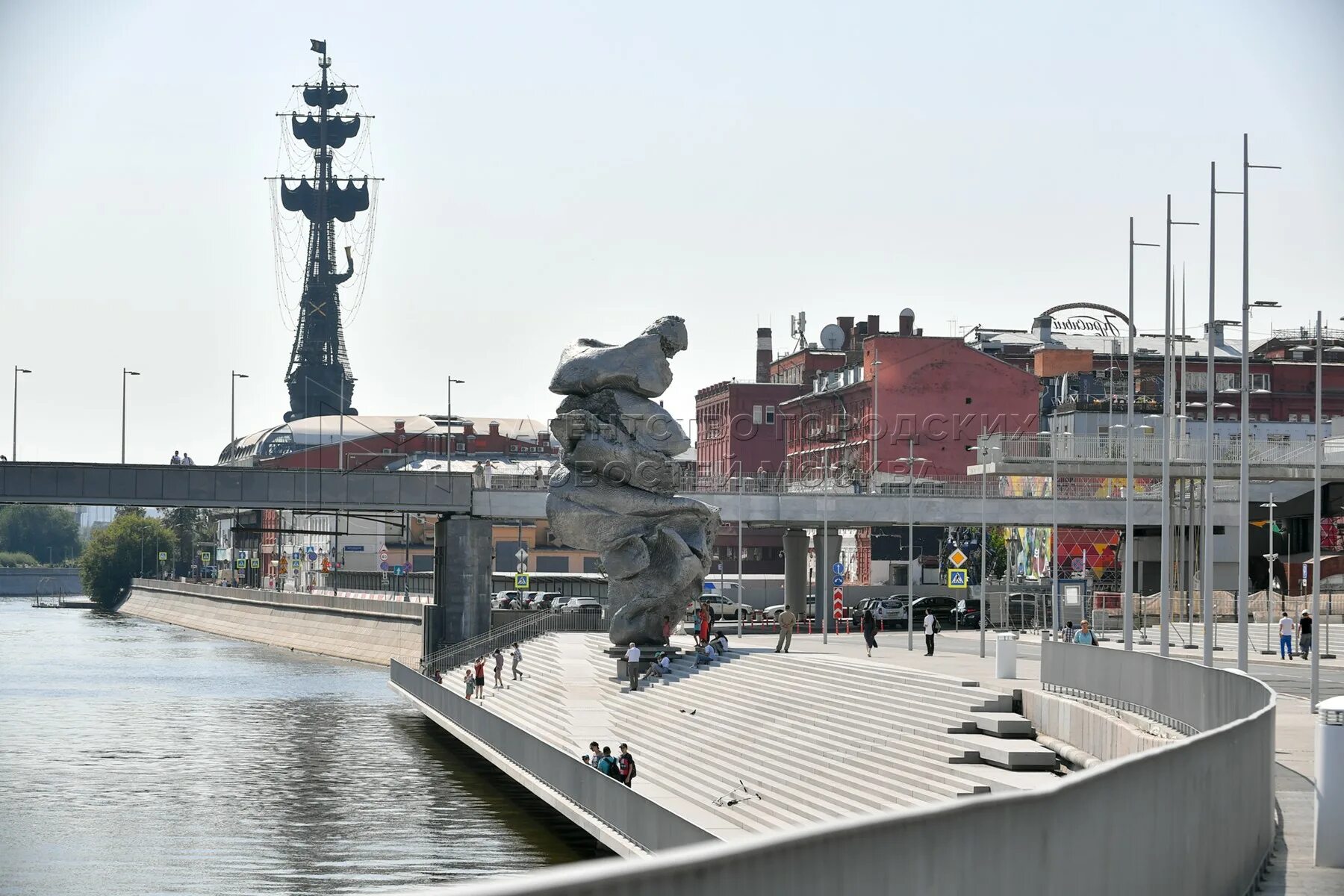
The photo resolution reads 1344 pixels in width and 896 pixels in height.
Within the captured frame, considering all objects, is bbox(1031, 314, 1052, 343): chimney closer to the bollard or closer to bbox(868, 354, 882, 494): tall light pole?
bbox(868, 354, 882, 494): tall light pole

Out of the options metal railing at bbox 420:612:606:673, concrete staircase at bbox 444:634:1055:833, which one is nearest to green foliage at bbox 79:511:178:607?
metal railing at bbox 420:612:606:673

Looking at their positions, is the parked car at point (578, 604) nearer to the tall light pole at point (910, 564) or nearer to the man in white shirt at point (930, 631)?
the tall light pole at point (910, 564)

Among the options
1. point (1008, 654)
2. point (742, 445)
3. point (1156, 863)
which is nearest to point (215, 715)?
point (1008, 654)

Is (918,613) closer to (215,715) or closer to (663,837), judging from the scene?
(215,715)

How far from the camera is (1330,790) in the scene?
44.4 feet

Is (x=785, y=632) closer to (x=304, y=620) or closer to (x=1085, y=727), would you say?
(x=1085, y=727)

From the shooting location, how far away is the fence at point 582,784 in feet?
76.3

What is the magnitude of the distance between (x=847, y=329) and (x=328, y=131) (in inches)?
3296

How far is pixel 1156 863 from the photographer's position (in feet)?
33.2

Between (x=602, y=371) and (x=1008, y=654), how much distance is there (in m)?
16.6

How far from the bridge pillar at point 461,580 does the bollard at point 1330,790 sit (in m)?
55.6

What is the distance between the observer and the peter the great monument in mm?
48125

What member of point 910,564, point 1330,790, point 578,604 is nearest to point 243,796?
point 910,564

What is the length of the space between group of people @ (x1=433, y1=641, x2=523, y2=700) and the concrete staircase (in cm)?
568
